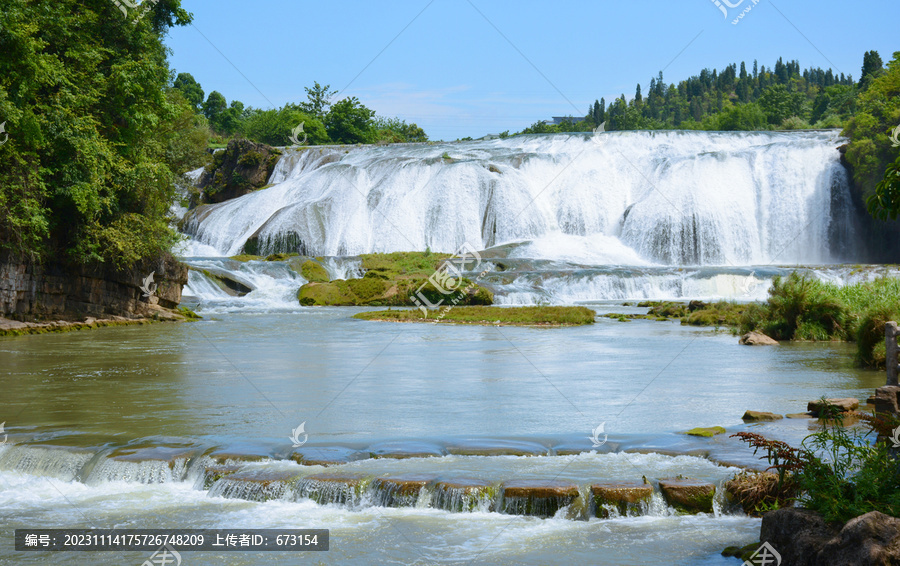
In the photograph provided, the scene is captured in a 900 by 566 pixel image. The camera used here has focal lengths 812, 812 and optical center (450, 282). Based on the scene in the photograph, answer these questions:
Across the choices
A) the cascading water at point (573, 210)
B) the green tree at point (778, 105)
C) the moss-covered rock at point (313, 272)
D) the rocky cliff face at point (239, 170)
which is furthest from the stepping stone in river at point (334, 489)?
the green tree at point (778, 105)

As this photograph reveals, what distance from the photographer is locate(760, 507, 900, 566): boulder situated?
4797 mm

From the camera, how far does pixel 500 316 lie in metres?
26.7

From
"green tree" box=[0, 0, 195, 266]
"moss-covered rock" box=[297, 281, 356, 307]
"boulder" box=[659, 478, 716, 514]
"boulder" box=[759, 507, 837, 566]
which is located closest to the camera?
"boulder" box=[759, 507, 837, 566]

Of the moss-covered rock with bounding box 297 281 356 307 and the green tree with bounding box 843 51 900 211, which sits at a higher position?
the green tree with bounding box 843 51 900 211

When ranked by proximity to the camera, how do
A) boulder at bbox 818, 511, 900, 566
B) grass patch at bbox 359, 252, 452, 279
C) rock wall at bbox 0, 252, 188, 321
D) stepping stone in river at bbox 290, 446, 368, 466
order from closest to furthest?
boulder at bbox 818, 511, 900, 566
stepping stone in river at bbox 290, 446, 368, 466
rock wall at bbox 0, 252, 188, 321
grass patch at bbox 359, 252, 452, 279

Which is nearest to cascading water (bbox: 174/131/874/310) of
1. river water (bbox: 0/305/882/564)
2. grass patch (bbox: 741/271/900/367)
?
grass patch (bbox: 741/271/900/367)

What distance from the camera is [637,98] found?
18700 cm

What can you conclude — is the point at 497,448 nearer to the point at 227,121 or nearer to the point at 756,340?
the point at 756,340

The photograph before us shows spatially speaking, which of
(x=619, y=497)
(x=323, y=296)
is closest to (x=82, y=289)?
(x=323, y=296)

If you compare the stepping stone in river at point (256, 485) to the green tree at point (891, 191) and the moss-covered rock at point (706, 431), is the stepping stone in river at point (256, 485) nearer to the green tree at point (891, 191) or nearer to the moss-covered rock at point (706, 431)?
the moss-covered rock at point (706, 431)

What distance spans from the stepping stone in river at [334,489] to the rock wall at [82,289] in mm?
16567

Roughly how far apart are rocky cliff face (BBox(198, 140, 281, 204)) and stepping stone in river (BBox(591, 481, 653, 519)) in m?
56.1

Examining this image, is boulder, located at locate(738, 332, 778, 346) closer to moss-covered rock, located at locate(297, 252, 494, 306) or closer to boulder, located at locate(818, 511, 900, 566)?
moss-covered rock, located at locate(297, 252, 494, 306)

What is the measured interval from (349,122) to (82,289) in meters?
77.1
